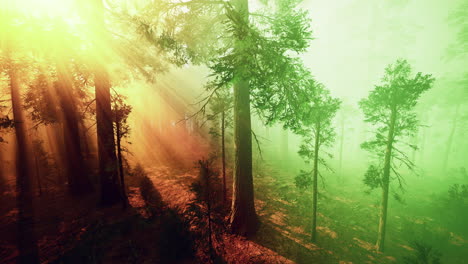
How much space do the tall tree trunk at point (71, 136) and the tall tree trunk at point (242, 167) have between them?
899 cm

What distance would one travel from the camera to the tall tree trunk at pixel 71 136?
9.14 metres

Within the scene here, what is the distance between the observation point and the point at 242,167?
22.5 ft

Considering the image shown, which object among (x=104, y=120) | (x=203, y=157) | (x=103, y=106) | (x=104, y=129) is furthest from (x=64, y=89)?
(x=203, y=157)

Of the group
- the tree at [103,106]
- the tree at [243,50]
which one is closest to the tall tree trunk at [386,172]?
the tree at [243,50]

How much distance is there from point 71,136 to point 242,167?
32.0 ft

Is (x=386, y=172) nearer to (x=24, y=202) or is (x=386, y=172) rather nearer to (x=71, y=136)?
(x=71, y=136)

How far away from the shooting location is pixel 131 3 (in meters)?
6.64

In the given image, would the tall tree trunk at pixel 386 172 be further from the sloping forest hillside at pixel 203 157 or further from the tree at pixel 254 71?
the tree at pixel 254 71

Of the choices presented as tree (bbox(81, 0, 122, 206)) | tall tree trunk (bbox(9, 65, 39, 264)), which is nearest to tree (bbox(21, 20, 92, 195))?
tree (bbox(81, 0, 122, 206))

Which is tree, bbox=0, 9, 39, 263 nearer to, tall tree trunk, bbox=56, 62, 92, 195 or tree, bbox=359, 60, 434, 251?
tall tree trunk, bbox=56, 62, 92, 195

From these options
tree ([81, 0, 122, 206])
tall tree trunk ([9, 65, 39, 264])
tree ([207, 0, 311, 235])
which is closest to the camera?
tree ([207, 0, 311, 235])

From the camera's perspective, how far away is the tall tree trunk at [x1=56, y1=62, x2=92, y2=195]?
30.0ft

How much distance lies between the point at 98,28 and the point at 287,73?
7.95m

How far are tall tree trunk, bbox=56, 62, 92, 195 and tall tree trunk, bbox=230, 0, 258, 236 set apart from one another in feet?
29.5
